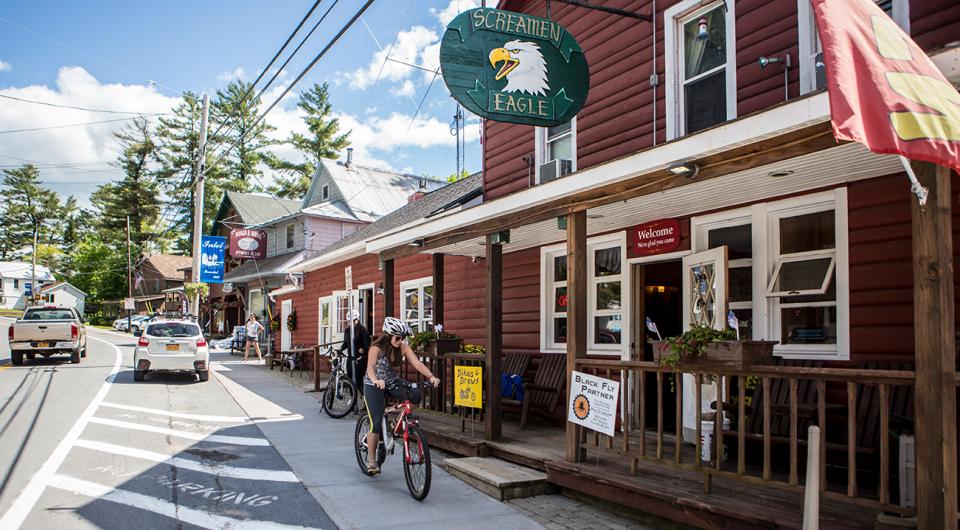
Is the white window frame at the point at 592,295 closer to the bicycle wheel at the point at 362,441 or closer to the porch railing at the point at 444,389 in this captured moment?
the porch railing at the point at 444,389

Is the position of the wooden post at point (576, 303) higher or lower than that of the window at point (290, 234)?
lower

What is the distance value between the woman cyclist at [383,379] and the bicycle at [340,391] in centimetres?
426

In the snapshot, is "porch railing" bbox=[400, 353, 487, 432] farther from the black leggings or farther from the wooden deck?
the black leggings

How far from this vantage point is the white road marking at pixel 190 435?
29.1 ft

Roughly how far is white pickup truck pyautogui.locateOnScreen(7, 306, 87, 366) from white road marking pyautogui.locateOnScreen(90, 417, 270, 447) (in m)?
11.2

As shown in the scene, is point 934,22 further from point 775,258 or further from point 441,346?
point 441,346

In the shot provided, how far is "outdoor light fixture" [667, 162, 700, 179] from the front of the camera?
515cm

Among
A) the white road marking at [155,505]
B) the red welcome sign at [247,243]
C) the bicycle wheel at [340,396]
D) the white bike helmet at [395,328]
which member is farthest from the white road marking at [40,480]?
the red welcome sign at [247,243]

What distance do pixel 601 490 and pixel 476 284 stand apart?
6778 millimetres

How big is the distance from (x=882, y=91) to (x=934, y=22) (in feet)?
11.4

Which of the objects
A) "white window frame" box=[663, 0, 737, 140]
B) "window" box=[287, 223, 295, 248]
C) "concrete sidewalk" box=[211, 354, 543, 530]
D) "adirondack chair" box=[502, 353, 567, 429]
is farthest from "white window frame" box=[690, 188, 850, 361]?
"window" box=[287, 223, 295, 248]

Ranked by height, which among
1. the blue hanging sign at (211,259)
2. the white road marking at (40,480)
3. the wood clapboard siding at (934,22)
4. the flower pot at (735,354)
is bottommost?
the white road marking at (40,480)

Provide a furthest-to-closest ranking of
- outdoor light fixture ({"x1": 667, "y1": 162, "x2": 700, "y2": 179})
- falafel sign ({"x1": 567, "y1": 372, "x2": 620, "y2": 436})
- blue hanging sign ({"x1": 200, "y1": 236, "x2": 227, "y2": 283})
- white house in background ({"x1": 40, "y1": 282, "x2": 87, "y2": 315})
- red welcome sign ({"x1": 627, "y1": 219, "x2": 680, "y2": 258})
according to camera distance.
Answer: white house in background ({"x1": 40, "y1": 282, "x2": 87, "y2": 315})
blue hanging sign ({"x1": 200, "y1": 236, "x2": 227, "y2": 283})
red welcome sign ({"x1": 627, "y1": 219, "x2": 680, "y2": 258})
falafel sign ({"x1": 567, "y1": 372, "x2": 620, "y2": 436})
outdoor light fixture ({"x1": 667, "y1": 162, "x2": 700, "y2": 179})

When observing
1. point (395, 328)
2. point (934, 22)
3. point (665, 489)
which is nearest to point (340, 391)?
point (395, 328)
